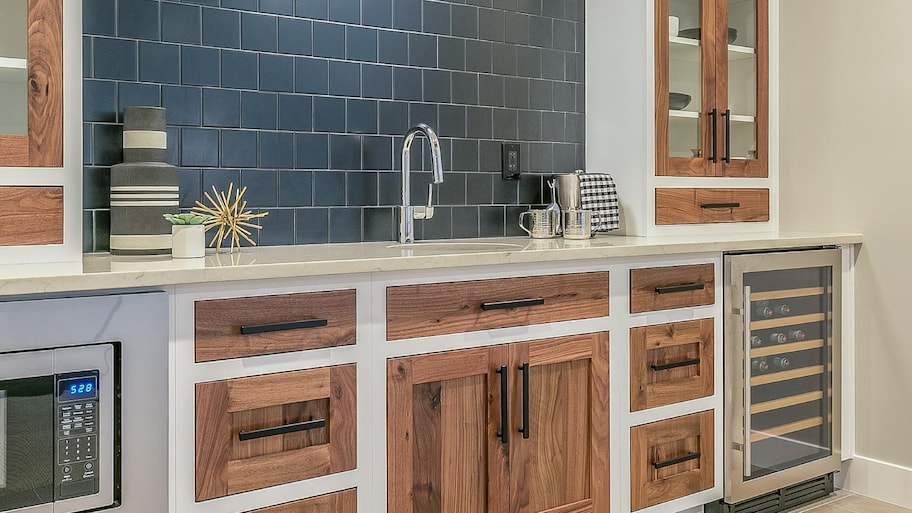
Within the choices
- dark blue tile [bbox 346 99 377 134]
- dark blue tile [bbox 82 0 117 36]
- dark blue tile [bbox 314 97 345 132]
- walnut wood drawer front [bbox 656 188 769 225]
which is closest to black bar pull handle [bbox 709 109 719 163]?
walnut wood drawer front [bbox 656 188 769 225]

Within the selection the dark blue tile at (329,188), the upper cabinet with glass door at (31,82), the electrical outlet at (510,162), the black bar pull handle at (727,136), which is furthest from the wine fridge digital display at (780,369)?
the upper cabinet with glass door at (31,82)

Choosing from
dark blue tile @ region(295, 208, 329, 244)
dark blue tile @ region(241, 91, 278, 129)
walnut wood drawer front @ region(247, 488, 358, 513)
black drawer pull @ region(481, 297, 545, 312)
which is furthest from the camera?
dark blue tile @ region(295, 208, 329, 244)

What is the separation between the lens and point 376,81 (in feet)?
8.54

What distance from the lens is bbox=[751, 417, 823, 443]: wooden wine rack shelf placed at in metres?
2.74

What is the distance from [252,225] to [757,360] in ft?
5.84

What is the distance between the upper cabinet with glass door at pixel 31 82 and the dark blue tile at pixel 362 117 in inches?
39.1

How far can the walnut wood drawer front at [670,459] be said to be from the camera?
2.44 m

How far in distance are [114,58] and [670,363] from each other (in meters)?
1.89

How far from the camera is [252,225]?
2256 mm

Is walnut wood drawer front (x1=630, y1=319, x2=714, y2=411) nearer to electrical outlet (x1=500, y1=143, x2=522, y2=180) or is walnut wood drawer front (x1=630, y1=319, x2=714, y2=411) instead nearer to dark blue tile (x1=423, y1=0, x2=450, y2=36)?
electrical outlet (x1=500, y1=143, x2=522, y2=180)

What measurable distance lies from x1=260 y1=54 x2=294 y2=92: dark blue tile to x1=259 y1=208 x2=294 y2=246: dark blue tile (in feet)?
1.23

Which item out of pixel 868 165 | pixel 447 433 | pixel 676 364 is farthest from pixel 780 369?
pixel 447 433

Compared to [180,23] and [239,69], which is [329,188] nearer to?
[239,69]

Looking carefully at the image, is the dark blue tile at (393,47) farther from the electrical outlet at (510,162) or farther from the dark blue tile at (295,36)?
the electrical outlet at (510,162)
